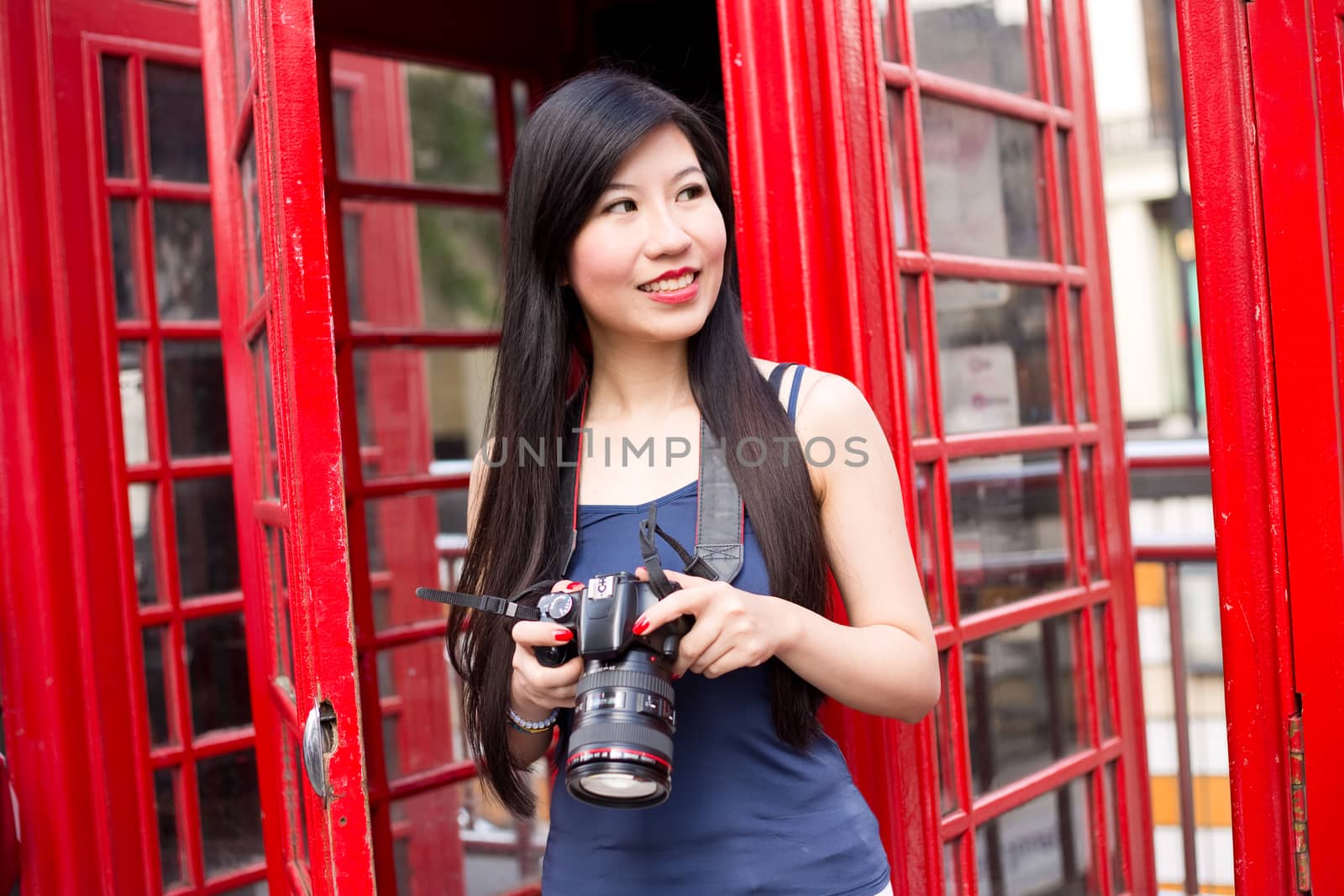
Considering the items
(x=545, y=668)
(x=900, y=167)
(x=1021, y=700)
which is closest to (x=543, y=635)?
(x=545, y=668)

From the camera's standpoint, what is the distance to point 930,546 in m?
1.99

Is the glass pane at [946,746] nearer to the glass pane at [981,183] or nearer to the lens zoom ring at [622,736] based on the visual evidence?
the glass pane at [981,183]

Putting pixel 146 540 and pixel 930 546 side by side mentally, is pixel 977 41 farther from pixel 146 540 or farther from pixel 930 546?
pixel 146 540

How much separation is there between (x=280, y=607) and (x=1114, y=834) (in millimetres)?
1744

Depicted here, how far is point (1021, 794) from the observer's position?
84.0 inches

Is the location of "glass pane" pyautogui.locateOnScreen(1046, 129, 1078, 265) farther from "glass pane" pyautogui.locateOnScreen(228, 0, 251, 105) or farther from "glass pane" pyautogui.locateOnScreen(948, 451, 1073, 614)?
"glass pane" pyautogui.locateOnScreen(228, 0, 251, 105)

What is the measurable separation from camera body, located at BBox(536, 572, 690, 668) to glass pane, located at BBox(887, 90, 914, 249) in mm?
1012

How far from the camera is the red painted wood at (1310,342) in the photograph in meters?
1.43

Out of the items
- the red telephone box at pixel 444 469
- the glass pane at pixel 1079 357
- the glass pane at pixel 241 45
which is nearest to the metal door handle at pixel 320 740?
the red telephone box at pixel 444 469

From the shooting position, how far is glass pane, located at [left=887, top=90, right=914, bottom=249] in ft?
6.44

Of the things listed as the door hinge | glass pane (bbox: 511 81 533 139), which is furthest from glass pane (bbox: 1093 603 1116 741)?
glass pane (bbox: 511 81 533 139)

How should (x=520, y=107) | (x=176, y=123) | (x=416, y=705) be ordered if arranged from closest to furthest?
(x=176, y=123) → (x=520, y=107) → (x=416, y=705)

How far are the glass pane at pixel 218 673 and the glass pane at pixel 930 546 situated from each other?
1.88 meters

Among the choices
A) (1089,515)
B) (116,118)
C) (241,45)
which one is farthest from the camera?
(116,118)
